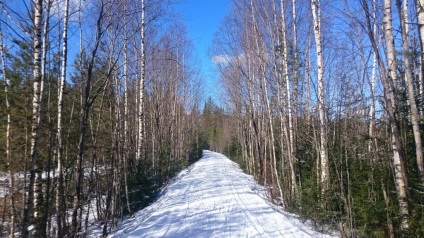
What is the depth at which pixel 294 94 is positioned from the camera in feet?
40.4

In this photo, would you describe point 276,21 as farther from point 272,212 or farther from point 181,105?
point 181,105

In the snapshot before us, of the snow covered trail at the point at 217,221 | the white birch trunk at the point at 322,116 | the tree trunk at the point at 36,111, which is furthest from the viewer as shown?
the white birch trunk at the point at 322,116

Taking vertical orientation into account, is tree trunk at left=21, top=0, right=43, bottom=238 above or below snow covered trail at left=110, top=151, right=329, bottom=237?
above

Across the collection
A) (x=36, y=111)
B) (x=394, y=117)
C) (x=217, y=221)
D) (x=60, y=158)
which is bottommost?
(x=217, y=221)

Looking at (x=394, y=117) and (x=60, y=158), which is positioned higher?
(x=394, y=117)

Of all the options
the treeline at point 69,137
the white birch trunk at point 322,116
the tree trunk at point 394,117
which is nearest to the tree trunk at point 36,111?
the treeline at point 69,137

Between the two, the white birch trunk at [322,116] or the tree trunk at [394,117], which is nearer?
the tree trunk at [394,117]

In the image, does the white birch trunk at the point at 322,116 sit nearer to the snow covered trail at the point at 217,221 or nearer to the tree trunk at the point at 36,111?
the snow covered trail at the point at 217,221

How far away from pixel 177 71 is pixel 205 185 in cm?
1162

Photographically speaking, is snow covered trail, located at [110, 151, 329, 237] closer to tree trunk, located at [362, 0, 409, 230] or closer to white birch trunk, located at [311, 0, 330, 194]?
white birch trunk, located at [311, 0, 330, 194]

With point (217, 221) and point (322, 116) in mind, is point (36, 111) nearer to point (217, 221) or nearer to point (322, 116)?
point (217, 221)

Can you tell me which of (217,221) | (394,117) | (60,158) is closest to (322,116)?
(394,117)

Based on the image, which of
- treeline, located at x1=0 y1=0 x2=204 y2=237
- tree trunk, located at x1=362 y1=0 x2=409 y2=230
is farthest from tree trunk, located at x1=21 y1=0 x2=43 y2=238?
tree trunk, located at x1=362 y1=0 x2=409 y2=230

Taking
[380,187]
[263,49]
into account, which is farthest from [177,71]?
[380,187]
